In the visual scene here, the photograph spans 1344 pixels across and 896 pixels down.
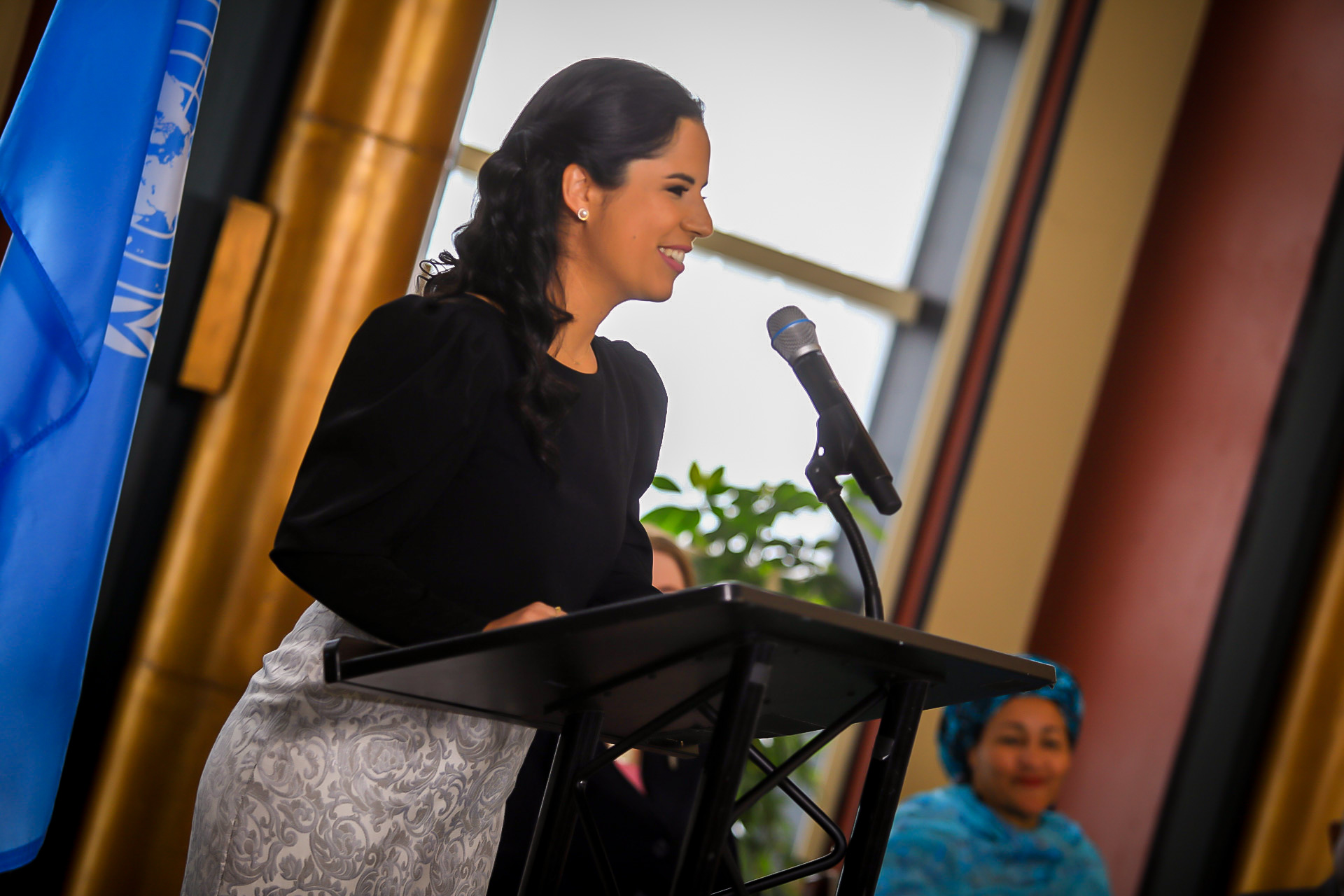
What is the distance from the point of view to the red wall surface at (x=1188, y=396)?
289 cm

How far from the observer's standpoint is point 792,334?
1062 millimetres

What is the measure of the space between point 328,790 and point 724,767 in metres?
0.42

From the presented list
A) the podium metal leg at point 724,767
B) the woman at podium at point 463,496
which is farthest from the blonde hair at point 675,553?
the podium metal leg at point 724,767

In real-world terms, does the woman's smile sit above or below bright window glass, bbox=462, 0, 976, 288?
below

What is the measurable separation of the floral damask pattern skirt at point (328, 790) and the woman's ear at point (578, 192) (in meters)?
0.49

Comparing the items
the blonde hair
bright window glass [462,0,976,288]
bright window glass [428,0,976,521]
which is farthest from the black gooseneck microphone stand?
bright window glass [462,0,976,288]

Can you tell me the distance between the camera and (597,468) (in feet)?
3.62

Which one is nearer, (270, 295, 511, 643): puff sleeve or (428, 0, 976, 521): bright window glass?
(270, 295, 511, 643): puff sleeve

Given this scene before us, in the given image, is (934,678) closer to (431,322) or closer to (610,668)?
(610,668)

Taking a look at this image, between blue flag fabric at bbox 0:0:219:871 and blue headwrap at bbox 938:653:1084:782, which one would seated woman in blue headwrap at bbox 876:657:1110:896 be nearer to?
blue headwrap at bbox 938:653:1084:782

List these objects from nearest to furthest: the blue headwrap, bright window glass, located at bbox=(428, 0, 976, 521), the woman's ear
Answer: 1. the woman's ear
2. the blue headwrap
3. bright window glass, located at bbox=(428, 0, 976, 521)

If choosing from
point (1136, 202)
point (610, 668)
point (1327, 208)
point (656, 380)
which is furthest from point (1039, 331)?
point (610, 668)

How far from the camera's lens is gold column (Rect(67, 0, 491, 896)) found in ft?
6.51

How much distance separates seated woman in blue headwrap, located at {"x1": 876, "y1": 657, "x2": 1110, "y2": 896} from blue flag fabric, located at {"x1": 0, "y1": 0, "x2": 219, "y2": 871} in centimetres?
158
